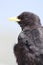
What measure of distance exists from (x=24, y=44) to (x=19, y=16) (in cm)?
40

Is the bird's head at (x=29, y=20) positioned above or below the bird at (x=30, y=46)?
above

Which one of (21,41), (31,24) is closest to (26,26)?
(31,24)

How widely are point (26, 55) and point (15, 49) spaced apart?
140 mm

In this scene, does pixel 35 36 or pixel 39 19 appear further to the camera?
pixel 39 19

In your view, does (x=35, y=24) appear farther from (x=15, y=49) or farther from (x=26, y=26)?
(x=15, y=49)

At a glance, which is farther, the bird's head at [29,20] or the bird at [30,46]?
the bird's head at [29,20]

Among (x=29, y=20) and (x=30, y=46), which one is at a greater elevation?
(x=29, y=20)

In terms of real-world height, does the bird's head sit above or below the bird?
above

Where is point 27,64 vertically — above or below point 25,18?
below

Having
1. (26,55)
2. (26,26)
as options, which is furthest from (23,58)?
(26,26)

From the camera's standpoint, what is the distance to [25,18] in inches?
135

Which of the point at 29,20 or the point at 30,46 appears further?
the point at 29,20

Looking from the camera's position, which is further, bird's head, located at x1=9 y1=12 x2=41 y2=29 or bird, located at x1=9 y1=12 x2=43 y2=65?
bird's head, located at x1=9 y1=12 x2=41 y2=29

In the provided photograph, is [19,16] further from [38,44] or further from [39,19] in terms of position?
[38,44]
